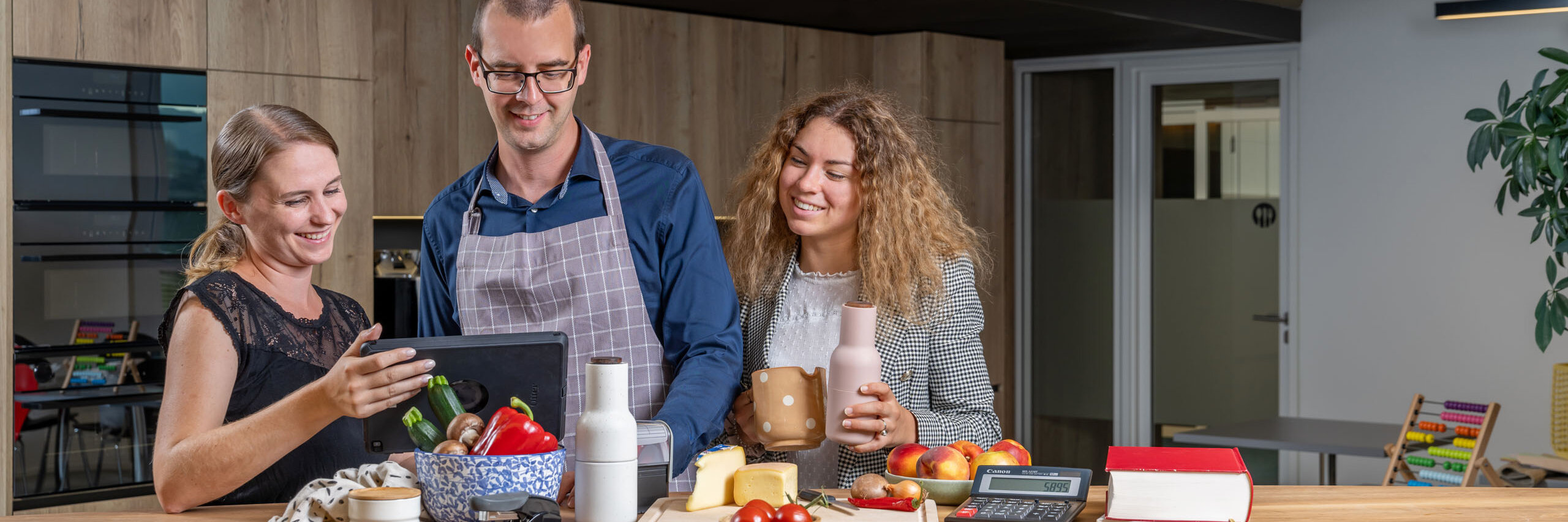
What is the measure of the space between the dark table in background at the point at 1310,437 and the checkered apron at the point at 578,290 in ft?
8.73

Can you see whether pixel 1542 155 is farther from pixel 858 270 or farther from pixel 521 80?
pixel 521 80

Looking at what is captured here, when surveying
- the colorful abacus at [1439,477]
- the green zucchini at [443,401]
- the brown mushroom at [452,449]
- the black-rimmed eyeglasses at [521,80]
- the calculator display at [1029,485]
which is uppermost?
the black-rimmed eyeglasses at [521,80]

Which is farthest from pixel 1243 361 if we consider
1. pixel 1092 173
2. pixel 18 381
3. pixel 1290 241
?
pixel 18 381

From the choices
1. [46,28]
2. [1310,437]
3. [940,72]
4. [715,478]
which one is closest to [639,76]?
[940,72]

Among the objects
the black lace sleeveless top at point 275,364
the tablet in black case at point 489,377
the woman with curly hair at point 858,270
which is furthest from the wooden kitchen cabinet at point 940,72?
the tablet in black case at point 489,377

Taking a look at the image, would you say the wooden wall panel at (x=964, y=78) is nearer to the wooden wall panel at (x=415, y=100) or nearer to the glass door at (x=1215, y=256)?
the glass door at (x=1215, y=256)

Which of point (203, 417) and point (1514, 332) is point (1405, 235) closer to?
point (1514, 332)

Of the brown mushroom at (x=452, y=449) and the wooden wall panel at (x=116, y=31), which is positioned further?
the wooden wall panel at (x=116, y=31)

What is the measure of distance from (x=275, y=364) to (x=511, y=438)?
56cm

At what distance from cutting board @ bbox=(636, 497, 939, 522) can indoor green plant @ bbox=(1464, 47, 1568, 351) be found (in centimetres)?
329

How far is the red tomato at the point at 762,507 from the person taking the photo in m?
1.36

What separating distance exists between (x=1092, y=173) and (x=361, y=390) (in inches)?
200

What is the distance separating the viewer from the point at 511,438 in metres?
1.31

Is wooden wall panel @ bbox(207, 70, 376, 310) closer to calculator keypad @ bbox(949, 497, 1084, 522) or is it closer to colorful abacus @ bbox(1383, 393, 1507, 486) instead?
calculator keypad @ bbox(949, 497, 1084, 522)
